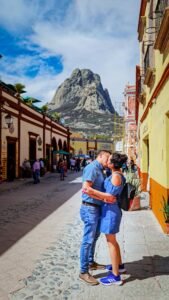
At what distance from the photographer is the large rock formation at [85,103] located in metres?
93.4

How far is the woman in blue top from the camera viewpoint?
387cm

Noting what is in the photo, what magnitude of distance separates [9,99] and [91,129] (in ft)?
217

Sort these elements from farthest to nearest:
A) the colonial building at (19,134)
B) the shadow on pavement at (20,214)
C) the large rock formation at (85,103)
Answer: the large rock formation at (85,103)
the colonial building at (19,134)
the shadow on pavement at (20,214)

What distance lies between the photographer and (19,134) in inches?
823

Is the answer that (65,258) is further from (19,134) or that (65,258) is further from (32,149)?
(32,149)

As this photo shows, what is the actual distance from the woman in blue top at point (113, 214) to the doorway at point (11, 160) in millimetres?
15691

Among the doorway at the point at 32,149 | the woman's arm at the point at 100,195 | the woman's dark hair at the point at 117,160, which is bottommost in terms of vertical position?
the woman's arm at the point at 100,195

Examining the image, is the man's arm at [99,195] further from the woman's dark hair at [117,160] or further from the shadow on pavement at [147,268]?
the shadow on pavement at [147,268]

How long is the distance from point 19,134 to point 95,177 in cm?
1757

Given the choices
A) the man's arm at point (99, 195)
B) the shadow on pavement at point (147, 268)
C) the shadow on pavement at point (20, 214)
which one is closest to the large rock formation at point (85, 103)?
the shadow on pavement at point (20, 214)

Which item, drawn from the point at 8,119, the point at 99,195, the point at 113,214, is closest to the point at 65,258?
the point at 113,214

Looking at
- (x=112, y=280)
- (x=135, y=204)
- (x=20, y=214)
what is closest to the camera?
(x=112, y=280)

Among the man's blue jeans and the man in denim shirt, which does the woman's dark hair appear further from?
the man's blue jeans

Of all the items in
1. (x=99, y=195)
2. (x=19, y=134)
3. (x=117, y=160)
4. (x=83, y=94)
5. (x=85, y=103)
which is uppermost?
(x=83, y=94)
